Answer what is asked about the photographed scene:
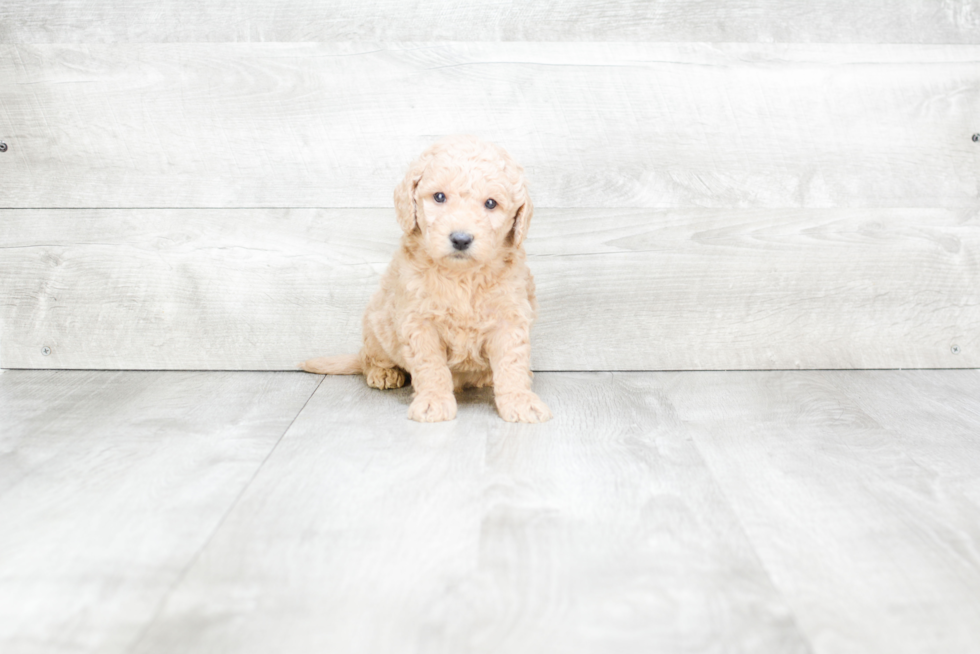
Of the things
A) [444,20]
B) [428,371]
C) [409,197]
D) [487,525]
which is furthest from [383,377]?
[444,20]

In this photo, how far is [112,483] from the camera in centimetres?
148

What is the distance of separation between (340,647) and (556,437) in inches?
32.9

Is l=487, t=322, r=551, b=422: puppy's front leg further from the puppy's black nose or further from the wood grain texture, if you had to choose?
the wood grain texture

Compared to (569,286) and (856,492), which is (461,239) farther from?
(856,492)

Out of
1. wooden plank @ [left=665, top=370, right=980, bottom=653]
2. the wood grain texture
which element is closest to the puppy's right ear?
the wood grain texture

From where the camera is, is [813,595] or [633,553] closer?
[813,595]

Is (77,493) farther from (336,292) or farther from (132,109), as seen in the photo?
(132,109)

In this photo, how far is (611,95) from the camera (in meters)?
2.22

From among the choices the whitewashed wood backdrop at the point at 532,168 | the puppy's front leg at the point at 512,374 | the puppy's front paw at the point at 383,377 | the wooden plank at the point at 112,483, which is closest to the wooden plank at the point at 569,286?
the whitewashed wood backdrop at the point at 532,168

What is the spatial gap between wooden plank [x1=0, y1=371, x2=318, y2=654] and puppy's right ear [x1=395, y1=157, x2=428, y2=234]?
553 millimetres

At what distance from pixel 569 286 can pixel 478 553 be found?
4.02 ft

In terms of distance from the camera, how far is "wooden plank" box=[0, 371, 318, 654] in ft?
3.51

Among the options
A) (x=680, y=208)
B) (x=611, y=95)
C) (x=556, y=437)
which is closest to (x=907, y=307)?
(x=680, y=208)

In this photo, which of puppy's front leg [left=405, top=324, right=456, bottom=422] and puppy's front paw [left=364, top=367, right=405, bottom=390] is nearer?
puppy's front leg [left=405, top=324, right=456, bottom=422]
